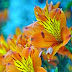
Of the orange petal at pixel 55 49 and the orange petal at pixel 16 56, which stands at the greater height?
the orange petal at pixel 16 56

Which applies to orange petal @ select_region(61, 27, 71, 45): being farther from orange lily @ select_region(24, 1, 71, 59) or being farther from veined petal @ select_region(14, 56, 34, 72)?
veined petal @ select_region(14, 56, 34, 72)

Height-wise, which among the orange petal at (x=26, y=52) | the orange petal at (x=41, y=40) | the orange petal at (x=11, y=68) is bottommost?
the orange petal at (x=11, y=68)

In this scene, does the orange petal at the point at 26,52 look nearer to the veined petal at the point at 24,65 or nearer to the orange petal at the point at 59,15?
the veined petal at the point at 24,65

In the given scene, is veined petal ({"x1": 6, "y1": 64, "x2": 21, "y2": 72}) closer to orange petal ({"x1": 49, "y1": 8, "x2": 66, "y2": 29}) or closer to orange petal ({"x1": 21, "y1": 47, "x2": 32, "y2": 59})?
orange petal ({"x1": 21, "y1": 47, "x2": 32, "y2": 59})

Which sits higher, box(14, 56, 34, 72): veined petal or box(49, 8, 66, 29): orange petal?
box(49, 8, 66, 29): orange petal

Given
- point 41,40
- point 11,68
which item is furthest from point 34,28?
point 11,68

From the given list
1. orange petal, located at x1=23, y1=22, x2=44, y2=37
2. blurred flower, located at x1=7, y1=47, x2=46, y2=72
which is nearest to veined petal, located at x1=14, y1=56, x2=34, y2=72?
blurred flower, located at x1=7, y1=47, x2=46, y2=72

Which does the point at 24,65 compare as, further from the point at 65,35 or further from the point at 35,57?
the point at 65,35

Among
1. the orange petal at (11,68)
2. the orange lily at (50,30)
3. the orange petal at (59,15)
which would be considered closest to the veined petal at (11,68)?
the orange petal at (11,68)

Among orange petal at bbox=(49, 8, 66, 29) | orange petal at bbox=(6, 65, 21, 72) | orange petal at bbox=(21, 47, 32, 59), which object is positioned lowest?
orange petal at bbox=(6, 65, 21, 72)
